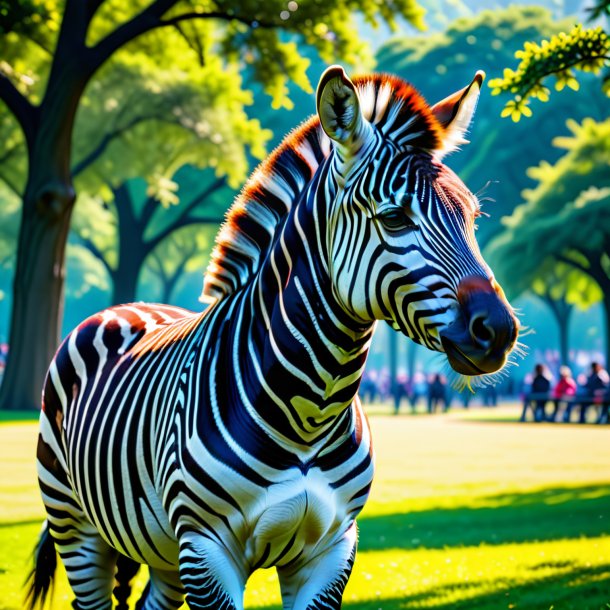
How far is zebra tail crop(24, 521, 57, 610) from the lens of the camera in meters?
5.59

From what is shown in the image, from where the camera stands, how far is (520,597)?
7336mm

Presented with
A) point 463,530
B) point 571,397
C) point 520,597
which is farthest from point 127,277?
point 520,597

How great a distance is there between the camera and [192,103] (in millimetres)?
32438

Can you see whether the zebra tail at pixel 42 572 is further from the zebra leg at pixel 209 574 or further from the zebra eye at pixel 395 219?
the zebra eye at pixel 395 219

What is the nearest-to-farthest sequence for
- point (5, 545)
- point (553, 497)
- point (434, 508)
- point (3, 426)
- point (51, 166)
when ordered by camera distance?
point (5, 545) → point (434, 508) → point (553, 497) → point (3, 426) → point (51, 166)

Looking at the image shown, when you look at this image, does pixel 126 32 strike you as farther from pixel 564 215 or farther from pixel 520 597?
pixel 564 215

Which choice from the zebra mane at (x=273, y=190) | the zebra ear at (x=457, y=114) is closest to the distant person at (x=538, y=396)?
the zebra mane at (x=273, y=190)

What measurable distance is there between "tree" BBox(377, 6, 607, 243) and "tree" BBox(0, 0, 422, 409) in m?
28.7

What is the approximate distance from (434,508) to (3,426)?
9.37 metres

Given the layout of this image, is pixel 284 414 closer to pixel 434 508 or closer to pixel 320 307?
pixel 320 307

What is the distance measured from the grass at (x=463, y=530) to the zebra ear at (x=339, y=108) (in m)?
4.68

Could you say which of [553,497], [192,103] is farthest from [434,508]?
[192,103]

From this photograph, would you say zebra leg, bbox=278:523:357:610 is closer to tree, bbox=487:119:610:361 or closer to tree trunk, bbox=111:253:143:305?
tree, bbox=487:119:610:361

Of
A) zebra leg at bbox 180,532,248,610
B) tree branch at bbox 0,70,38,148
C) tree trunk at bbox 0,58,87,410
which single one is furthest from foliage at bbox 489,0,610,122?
tree branch at bbox 0,70,38,148
